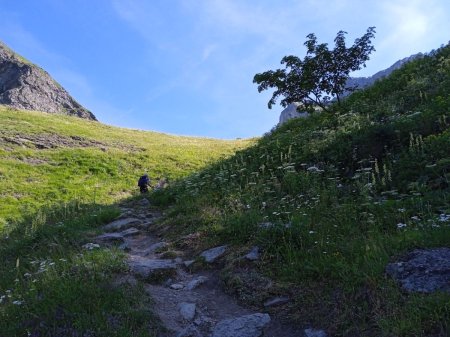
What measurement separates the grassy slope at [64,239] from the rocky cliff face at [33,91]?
252 feet

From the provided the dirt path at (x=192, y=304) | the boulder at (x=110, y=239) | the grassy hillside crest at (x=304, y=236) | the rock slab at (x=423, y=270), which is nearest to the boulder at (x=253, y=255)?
the grassy hillside crest at (x=304, y=236)

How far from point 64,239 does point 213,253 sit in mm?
3558

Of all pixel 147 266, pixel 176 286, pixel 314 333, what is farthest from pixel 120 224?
pixel 314 333

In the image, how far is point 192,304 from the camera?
6227mm

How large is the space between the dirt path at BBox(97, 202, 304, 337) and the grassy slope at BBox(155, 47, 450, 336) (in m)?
0.31

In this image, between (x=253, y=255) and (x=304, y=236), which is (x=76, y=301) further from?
(x=304, y=236)

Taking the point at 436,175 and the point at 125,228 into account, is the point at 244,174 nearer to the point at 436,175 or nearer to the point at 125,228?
the point at 125,228

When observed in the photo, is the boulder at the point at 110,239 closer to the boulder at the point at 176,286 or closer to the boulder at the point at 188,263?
the boulder at the point at 188,263

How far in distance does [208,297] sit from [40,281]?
250 cm

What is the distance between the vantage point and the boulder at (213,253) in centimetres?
776

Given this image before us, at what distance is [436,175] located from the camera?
26.0ft

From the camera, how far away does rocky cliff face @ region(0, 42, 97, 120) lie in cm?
10406

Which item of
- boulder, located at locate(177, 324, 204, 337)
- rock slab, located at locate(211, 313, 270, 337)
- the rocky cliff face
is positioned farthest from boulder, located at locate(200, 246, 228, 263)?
the rocky cliff face

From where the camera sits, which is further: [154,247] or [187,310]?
[154,247]
